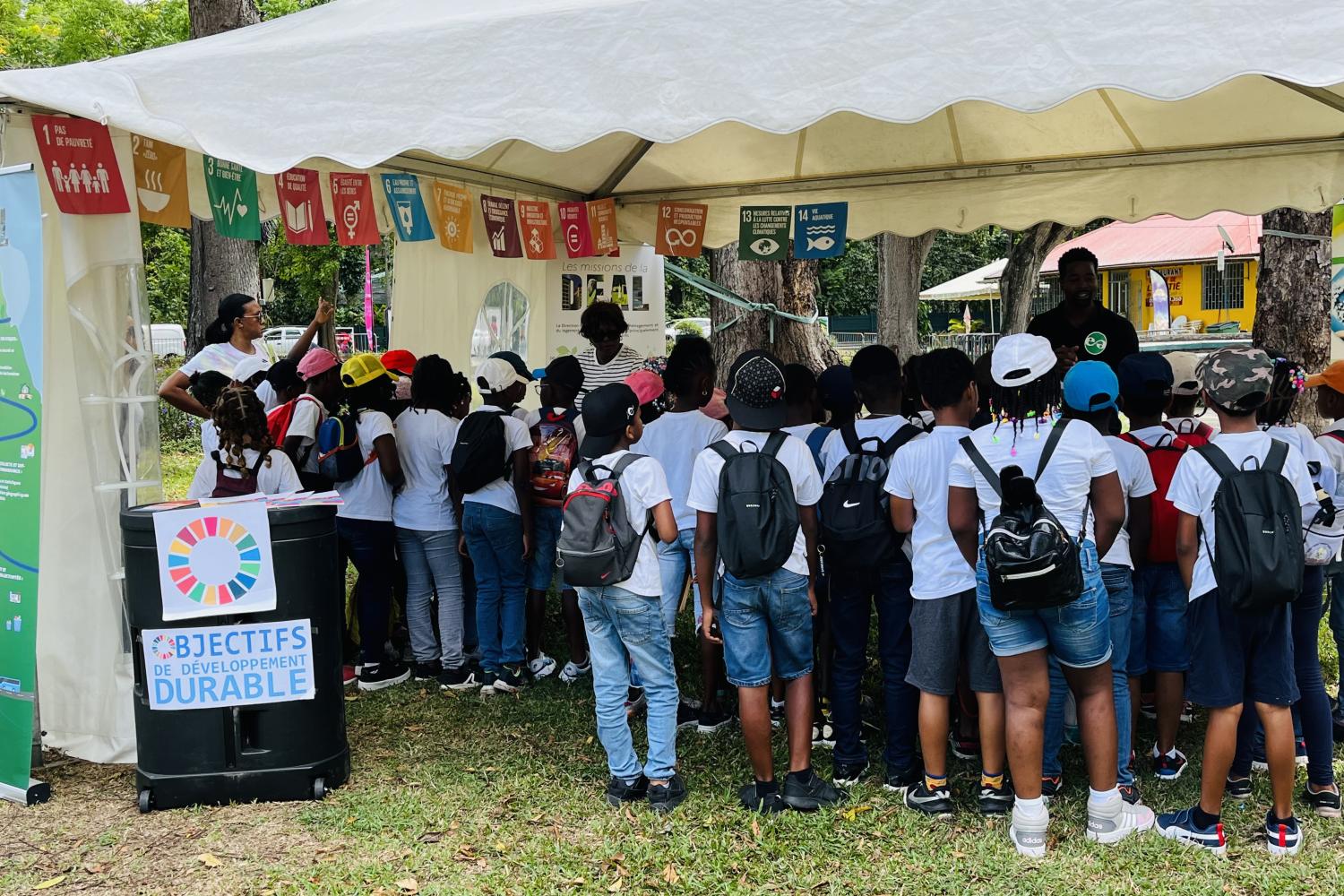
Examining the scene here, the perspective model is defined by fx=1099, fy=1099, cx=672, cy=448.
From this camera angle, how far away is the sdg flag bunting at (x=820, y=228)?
8133mm

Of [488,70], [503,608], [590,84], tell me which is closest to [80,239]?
[488,70]

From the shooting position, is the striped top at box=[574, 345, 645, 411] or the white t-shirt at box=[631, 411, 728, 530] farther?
the striped top at box=[574, 345, 645, 411]

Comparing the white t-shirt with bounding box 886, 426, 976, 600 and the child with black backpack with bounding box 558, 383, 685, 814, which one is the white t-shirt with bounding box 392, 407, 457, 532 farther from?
the white t-shirt with bounding box 886, 426, 976, 600

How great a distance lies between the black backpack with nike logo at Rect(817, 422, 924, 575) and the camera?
4391 mm

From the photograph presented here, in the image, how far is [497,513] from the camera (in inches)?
229

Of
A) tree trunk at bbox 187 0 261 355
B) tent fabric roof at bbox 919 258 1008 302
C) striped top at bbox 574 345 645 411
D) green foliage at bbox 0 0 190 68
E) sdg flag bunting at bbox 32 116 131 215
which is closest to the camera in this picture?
sdg flag bunting at bbox 32 116 131 215

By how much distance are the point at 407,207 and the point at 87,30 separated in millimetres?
16888

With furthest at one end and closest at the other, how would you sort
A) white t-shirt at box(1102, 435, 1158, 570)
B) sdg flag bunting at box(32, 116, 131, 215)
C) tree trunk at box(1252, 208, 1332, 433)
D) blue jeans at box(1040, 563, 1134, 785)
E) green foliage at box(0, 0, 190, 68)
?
green foliage at box(0, 0, 190, 68), tree trunk at box(1252, 208, 1332, 433), sdg flag bunting at box(32, 116, 131, 215), blue jeans at box(1040, 563, 1134, 785), white t-shirt at box(1102, 435, 1158, 570)

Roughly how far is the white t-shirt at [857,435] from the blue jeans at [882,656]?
0.49m

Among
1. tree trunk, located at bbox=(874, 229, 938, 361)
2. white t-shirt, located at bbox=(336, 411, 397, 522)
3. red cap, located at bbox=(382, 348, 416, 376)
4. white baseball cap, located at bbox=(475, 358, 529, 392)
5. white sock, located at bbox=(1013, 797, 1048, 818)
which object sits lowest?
white sock, located at bbox=(1013, 797, 1048, 818)

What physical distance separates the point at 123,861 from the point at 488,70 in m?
3.31

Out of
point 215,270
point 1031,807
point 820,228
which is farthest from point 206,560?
point 215,270

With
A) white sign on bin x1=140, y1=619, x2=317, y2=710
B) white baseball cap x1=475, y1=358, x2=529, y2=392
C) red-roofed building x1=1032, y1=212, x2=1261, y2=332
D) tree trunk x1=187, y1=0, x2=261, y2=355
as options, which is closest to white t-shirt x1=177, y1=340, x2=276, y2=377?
white baseball cap x1=475, y1=358, x2=529, y2=392

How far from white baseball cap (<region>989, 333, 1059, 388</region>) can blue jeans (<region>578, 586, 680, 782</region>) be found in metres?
1.59
